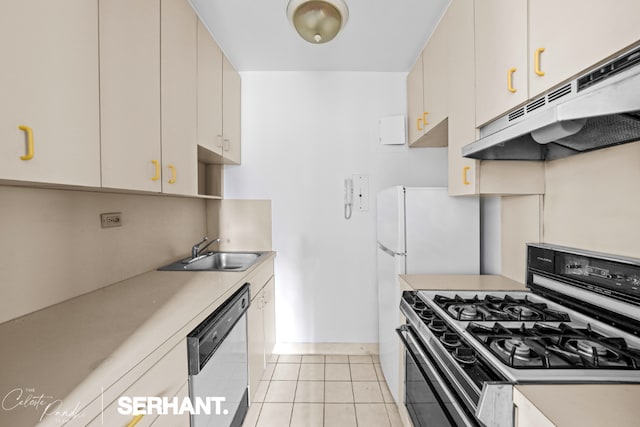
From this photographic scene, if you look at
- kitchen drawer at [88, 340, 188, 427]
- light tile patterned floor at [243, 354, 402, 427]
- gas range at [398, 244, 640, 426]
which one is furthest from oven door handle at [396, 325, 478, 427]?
kitchen drawer at [88, 340, 188, 427]

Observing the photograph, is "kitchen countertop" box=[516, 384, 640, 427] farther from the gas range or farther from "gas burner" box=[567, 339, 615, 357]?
"gas burner" box=[567, 339, 615, 357]

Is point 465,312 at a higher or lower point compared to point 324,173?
lower

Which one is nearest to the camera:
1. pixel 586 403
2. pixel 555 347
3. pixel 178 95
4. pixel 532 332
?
pixel 586 403

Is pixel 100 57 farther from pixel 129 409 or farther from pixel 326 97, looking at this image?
pixel 326 97

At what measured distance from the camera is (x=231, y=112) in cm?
233

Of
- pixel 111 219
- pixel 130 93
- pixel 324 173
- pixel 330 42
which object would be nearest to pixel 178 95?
pixel 130 93

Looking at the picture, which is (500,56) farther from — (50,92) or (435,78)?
(50,92)

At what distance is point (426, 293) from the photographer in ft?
4.76

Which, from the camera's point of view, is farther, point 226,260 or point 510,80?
point 226,260

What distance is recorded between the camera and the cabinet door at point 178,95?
1.43 m

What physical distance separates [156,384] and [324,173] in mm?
1986

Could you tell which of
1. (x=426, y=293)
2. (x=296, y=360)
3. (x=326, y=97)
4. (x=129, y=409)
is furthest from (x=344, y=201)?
(x=129, y=409)

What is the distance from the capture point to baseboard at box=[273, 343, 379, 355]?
2547mm

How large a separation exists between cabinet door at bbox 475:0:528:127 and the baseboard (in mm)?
2012
